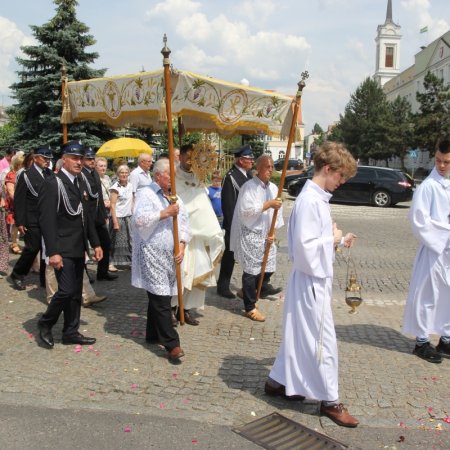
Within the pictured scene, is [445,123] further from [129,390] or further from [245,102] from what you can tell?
[129,390]

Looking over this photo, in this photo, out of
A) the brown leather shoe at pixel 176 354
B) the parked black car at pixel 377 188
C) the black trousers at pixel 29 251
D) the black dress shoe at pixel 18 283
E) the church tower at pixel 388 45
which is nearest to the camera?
the brown leather shoe at pixel 176 354

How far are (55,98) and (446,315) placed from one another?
22331mm

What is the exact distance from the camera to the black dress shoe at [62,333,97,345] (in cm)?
537

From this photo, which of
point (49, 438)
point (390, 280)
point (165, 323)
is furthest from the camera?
point (390, 280)

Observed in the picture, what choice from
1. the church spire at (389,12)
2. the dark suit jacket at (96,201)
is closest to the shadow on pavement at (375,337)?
the dark suit jacket at (96,201)

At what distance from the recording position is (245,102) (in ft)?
20.2

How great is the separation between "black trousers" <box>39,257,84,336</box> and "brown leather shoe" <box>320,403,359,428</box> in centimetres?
266

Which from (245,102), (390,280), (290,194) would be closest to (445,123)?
(290,194)

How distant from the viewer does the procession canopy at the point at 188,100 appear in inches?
225

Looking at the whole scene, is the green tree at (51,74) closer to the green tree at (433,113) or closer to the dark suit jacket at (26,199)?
the dark suit jacket at (26,199)

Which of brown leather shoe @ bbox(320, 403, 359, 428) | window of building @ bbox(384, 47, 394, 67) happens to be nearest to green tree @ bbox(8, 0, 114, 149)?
brown leather shoe @ bbox(320, 403, 359, 428)

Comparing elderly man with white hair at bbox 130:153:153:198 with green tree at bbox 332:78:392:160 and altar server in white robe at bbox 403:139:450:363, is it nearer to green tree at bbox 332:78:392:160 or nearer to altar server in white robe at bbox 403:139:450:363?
altar server in white robe at bbox 403:139:450:363

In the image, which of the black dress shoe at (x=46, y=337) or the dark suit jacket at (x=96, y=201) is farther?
the dark suit jacket at (x=96, y=201)

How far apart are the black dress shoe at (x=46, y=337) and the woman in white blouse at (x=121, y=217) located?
3.12 metres
